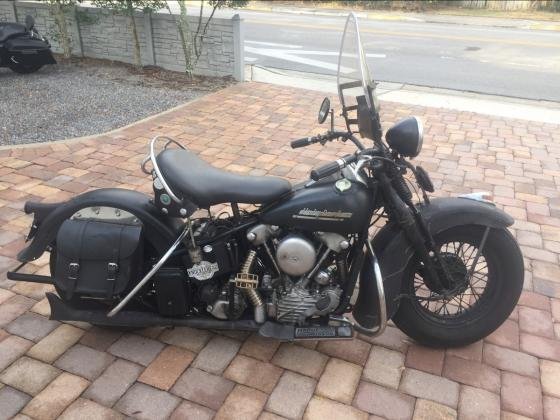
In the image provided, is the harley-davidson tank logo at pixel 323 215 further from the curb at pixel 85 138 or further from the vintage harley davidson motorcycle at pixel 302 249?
the curb at pixel 85 138

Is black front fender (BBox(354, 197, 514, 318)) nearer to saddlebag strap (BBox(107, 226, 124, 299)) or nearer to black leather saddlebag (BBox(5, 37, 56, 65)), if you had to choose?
saddlebag strap (BBox(107, 226, 124, 299))

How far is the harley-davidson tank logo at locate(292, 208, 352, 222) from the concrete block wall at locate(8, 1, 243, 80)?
6.06m

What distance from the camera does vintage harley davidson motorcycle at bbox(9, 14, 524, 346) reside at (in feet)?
7.77

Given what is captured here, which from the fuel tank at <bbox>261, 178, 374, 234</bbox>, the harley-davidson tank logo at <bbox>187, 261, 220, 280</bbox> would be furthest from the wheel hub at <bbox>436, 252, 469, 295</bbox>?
the harley-davidson tank logo at <bbox>187, 261, 220, 280</bbox>

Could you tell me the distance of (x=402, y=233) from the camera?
247cm

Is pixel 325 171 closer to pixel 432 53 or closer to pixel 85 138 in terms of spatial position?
pixel 85 138

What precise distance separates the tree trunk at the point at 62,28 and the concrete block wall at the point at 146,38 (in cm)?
25

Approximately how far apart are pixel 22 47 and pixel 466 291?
756 centimetres

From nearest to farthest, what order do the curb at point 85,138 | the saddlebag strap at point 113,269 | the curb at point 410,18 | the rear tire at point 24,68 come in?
the saddlebag strap at point 113,269, the curb at point 85,138, the rear tire at point 24,68, the curb at point 410,18

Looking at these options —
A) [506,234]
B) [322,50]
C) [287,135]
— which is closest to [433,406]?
[506,234]

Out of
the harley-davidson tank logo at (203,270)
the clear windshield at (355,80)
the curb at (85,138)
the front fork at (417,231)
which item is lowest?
the curb at (85,138)

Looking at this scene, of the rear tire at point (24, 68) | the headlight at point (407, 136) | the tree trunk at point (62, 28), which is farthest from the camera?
the tree trunk at point (62, 28)

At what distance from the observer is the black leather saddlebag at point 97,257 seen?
8.16 ft

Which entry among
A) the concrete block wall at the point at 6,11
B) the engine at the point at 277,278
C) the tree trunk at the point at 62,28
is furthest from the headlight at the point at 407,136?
the concrete block wall at the point at 6,11
